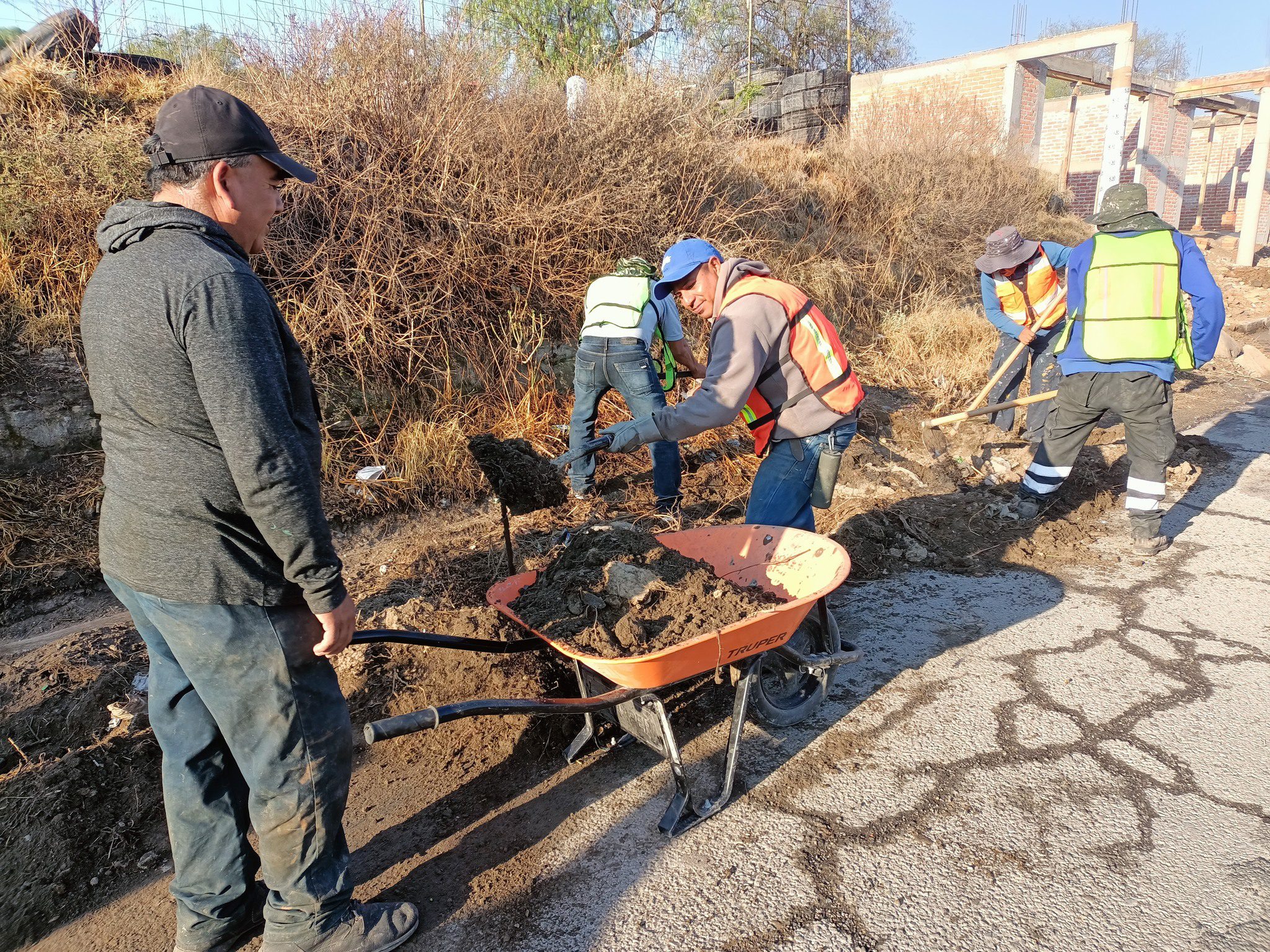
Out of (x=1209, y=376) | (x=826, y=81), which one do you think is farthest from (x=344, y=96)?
(x=826, y=81)

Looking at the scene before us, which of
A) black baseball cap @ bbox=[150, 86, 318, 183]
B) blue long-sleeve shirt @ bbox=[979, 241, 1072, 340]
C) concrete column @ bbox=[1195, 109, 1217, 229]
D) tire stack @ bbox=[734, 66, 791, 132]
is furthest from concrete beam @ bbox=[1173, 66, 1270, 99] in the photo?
black baseball cap @ bbox=[150, 86, 318, 183]

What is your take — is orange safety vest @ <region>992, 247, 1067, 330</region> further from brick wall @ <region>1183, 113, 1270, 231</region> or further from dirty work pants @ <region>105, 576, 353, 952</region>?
brick wall @ <region>1183, 113, 1270, 231</region>

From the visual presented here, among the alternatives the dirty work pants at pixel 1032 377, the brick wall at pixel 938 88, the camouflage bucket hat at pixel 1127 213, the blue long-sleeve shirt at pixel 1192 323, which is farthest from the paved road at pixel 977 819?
the brick wall at pixel 938 88

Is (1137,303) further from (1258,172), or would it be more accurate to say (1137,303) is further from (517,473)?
(1258,172)

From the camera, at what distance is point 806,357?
3514 mm

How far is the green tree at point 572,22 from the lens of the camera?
39.0 ft

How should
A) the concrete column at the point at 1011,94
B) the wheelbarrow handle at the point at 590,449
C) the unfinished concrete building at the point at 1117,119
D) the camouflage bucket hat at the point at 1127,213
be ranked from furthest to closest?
the concrete column at the point at 1011,94, the unfinished concrete building at the point at 1117,119, the camouflage bucket hat at the point at 1127,213, the wheelbarrow handle at the point at 590,449

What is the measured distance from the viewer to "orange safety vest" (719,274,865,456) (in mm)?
3441

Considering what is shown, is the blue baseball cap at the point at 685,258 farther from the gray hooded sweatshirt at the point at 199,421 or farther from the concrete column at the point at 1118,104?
the concrete column at the point at 1118,104

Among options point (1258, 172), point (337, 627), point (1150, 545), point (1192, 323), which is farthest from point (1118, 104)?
point (337, 627)

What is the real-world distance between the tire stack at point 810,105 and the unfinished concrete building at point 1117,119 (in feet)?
1.43

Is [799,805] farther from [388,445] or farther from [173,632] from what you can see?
[388,445]

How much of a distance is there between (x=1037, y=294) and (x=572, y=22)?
37.0 ft

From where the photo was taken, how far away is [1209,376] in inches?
390
